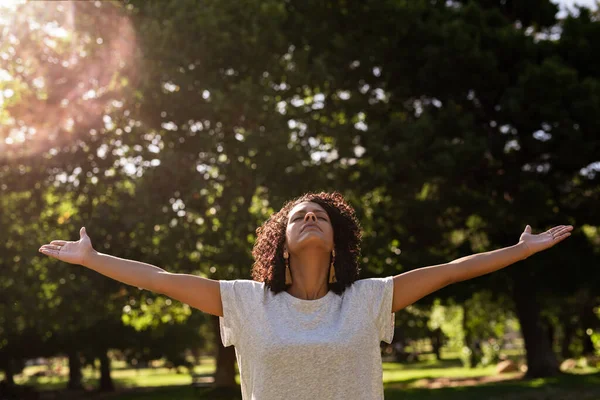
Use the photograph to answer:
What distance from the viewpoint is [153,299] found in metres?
22.0

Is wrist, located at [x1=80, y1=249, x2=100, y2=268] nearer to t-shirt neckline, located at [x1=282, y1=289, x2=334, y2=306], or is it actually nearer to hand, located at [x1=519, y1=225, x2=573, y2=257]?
t-shirt neckline, located at [x1=282, y1=289, x2=334, y2=306]

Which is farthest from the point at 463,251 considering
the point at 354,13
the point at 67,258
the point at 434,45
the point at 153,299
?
the point at 67,258

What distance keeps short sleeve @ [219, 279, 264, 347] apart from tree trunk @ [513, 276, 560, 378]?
72.4 ft

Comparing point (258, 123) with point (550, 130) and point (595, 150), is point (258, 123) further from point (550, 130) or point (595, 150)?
point (595, 150)

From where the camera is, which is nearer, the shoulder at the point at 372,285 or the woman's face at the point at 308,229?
the shoulder at the point at 372,285

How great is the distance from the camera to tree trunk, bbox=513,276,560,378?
24.4 metres

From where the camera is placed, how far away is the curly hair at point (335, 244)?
11.9ft

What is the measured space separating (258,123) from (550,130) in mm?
8691

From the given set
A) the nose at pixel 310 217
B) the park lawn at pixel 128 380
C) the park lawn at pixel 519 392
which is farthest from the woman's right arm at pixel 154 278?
the park lawn at pixel 128 380

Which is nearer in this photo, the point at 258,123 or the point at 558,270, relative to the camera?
the point at 258,123

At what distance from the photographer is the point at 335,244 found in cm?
385

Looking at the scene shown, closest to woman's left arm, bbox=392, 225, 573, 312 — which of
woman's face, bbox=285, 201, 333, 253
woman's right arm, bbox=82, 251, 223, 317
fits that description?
woman's face, bbox=285, 201, 333, 253

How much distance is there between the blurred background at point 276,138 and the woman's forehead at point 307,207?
48.4 feet

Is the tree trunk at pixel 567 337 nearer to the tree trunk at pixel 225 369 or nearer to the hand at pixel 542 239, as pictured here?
the tree trunk at pixel 225 369
